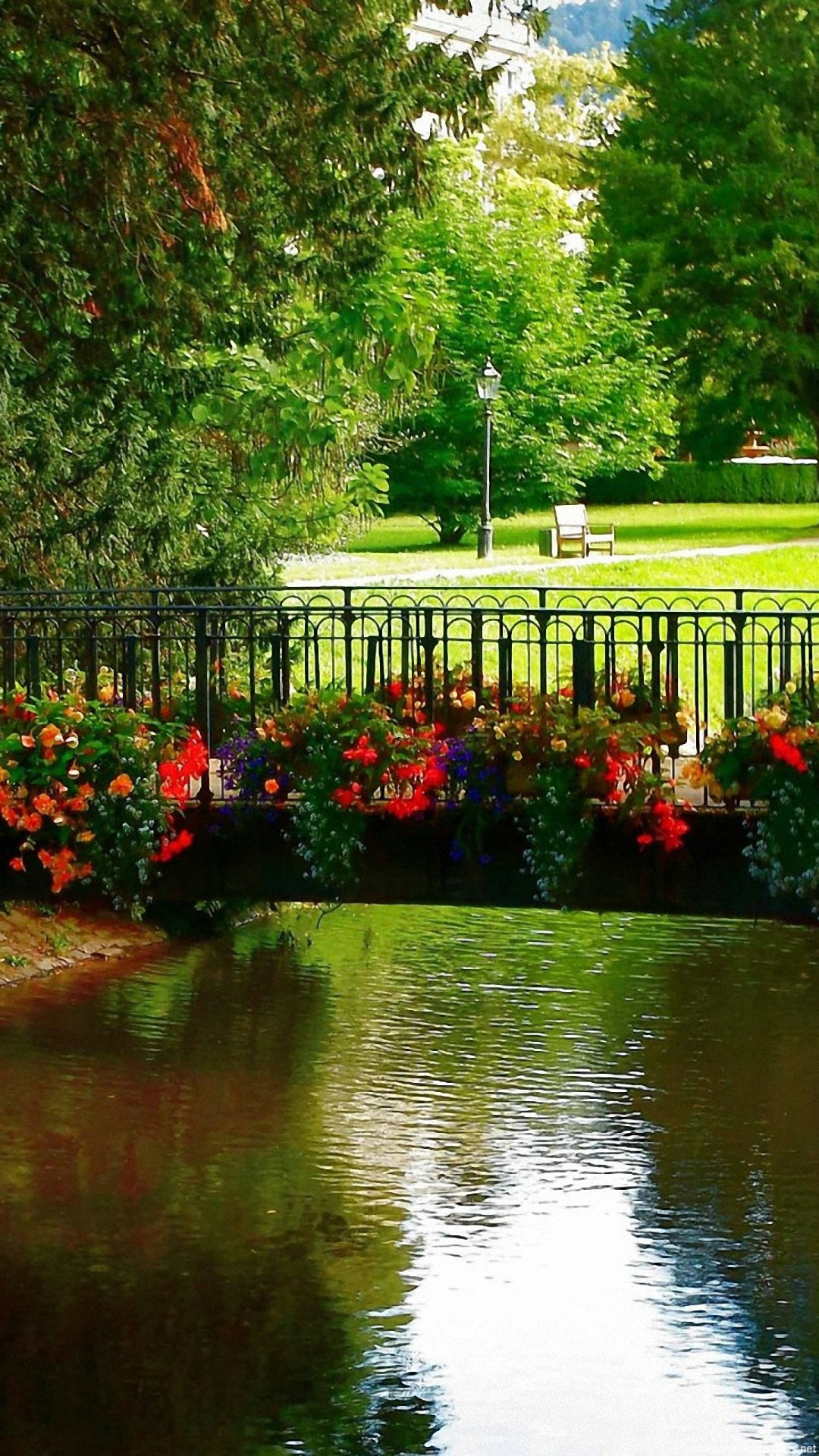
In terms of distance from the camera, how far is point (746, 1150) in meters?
10.5

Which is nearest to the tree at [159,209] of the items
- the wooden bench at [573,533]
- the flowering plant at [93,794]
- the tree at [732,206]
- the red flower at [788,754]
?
the flowering plant at [93,794]

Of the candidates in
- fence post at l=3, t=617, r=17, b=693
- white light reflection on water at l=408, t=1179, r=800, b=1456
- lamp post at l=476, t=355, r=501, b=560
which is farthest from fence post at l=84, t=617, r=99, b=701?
lamp post at l=476, t=355, r=501, b=560

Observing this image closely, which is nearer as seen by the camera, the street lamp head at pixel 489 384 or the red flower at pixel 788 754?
the red flower at pixel 788 754

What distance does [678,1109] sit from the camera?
11.2 m

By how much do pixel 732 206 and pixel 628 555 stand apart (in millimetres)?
11621

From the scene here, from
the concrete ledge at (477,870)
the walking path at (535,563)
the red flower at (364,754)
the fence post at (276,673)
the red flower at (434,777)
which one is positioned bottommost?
the concrete ledge at (477,870)

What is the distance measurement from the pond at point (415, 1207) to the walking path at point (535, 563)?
13711mm

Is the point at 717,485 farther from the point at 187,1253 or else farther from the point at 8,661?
the point at 187,1253

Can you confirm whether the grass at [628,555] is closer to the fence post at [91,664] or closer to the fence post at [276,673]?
the fence post at [276,673]

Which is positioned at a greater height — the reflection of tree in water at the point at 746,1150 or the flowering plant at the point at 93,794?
the flowering plant at the point at 93,794

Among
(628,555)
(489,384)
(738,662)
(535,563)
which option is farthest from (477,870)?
(489,384)

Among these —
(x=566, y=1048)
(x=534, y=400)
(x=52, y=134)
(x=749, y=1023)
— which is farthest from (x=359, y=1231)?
(x=534, y=400)

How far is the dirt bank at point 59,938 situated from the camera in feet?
48.8

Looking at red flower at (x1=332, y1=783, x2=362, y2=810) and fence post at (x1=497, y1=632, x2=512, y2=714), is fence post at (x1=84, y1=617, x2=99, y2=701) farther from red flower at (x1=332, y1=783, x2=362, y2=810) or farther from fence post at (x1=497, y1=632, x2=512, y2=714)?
fence post at (x1=497, y1=632, x2=512, y2=714)
